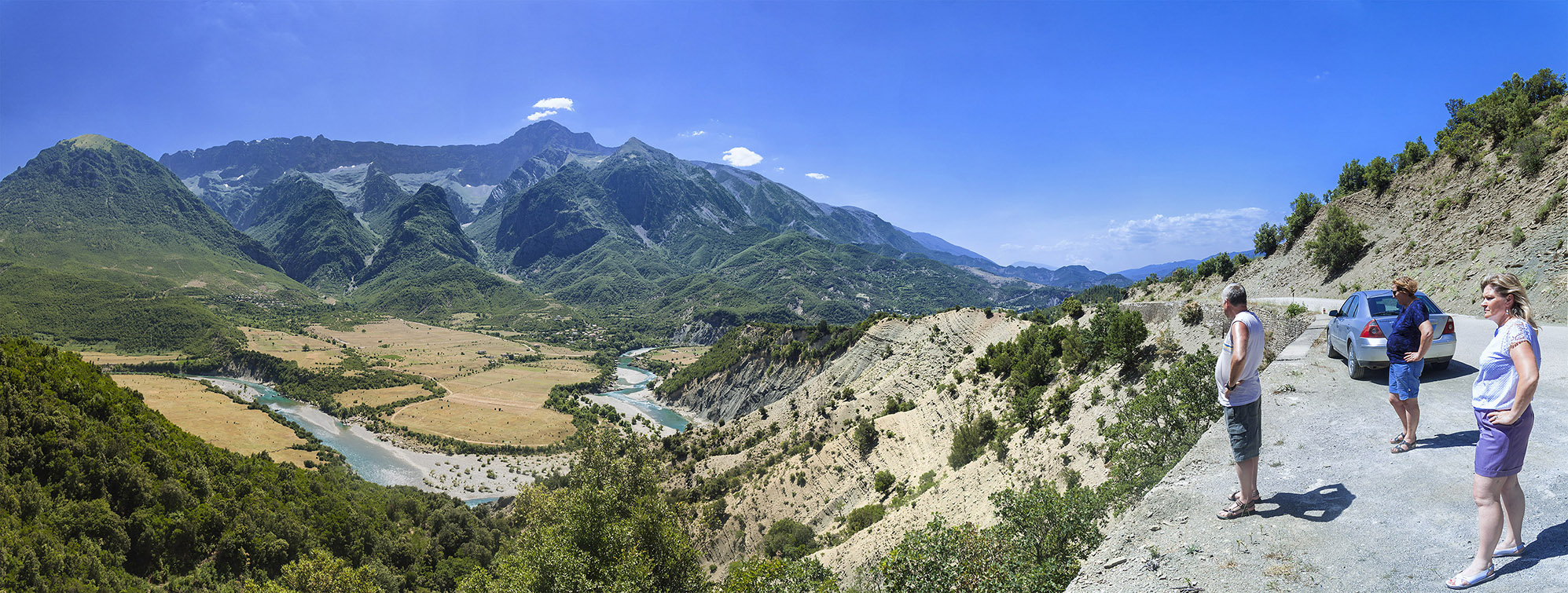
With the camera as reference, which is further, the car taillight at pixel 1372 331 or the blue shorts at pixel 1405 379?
the car taillight at pixel 1372 331

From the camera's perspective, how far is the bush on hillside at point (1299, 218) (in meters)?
37.7

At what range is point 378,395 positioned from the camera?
11894cm

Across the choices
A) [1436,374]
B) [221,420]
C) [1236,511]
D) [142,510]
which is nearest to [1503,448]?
[1236,511]

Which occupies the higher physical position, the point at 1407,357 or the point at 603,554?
the point at 1407,357

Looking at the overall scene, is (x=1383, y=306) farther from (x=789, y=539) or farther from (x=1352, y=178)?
(x=1352, y=178)

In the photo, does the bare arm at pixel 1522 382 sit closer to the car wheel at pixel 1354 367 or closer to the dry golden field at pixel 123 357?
the car wheel at pixel 1354 367

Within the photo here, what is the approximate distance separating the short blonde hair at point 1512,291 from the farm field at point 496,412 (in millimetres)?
103981

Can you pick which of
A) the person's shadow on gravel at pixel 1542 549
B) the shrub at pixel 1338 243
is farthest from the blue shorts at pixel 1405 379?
the shrub at pixel 1338 243

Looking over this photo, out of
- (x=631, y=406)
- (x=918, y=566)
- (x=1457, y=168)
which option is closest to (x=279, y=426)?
(x=631, y=406)

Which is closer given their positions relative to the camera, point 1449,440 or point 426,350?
point 1449,440

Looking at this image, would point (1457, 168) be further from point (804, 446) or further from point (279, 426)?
point (279, 426)

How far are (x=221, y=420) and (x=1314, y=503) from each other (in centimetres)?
11673

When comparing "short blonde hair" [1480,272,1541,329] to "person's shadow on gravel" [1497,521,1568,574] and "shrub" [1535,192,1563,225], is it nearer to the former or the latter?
"person's shadow on gravel" [1497,521,1568,574]

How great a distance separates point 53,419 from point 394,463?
57.8 m
